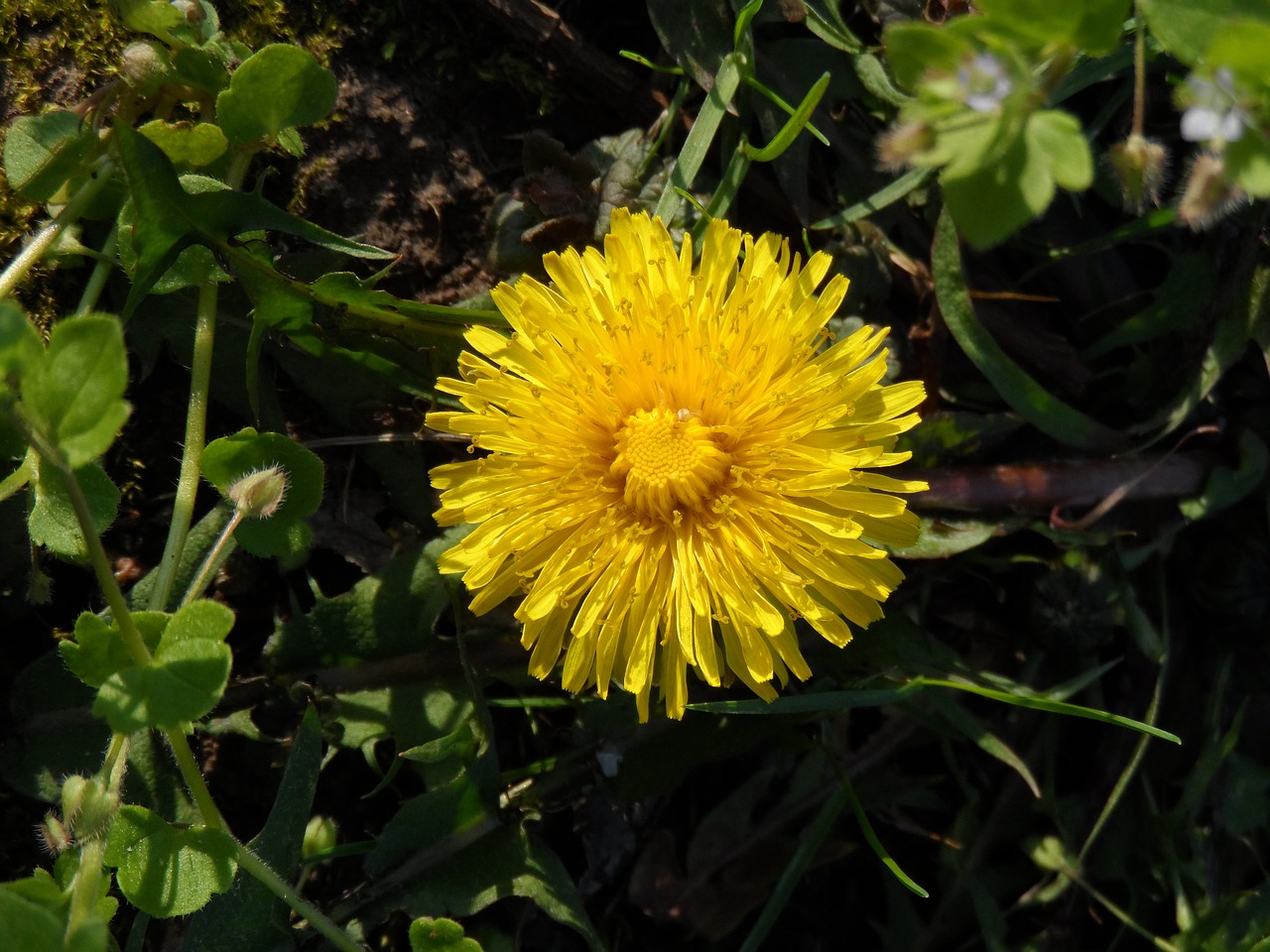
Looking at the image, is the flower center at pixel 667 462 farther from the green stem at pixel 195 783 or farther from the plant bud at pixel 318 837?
Result: the plant bud at pixel 318 837

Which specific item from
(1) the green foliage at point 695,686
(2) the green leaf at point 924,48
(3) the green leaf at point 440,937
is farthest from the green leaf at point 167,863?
(2) the green leaf at point 924,48

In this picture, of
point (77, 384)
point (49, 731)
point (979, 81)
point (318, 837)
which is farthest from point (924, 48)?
point (49, 731)

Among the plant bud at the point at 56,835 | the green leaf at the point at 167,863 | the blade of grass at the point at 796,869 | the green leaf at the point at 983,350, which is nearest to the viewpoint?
the plant bud at the point at 56,835

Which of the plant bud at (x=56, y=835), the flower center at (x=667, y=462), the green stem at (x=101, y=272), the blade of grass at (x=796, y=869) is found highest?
the flower center at (x=667, y=462)

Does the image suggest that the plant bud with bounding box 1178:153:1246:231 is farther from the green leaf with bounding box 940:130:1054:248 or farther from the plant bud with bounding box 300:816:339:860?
the plant bud with bounding box 300:816:339:860

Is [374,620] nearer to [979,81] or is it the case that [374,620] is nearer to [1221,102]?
[979,81]

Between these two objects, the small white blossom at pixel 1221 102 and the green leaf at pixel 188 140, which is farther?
the green leaf at pixel 188 140

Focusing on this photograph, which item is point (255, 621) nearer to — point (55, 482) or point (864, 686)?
point (55, 482)
